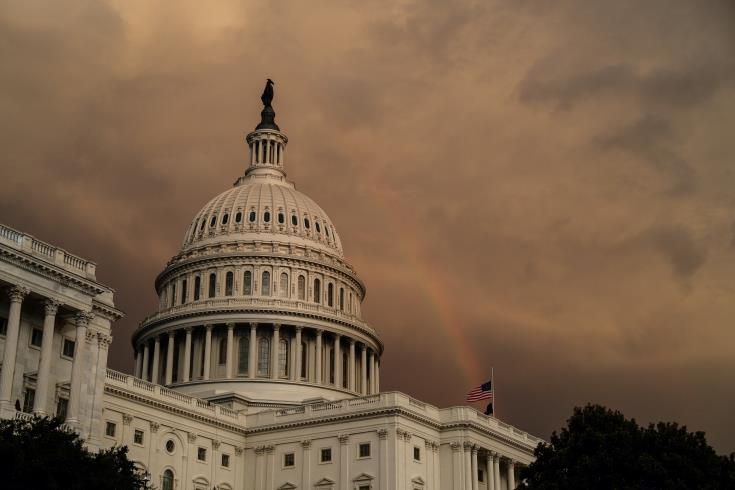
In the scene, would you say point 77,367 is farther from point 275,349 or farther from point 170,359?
point 170,359

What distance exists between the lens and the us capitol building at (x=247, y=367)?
74.3 metres

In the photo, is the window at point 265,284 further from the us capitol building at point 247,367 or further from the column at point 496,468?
the column at point 496,468

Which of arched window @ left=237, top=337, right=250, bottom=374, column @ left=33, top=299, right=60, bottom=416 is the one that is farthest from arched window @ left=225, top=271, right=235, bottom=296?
column @ left=33, top=299, right=60, bottom=416

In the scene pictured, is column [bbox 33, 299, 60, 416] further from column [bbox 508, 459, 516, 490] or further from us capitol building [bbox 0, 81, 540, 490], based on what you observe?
column [bbox 508, 459, 516, 490]

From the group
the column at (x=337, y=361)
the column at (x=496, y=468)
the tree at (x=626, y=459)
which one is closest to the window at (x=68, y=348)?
the tree at (x=626, y=459)

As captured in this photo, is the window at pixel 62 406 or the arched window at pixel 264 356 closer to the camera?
the window at pixel 62 406

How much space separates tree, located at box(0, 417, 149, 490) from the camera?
5672 centimetres

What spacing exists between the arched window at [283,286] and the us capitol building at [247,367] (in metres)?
0.17

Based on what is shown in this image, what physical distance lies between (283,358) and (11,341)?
6316 cm

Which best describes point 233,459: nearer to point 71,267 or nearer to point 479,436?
point 479,436

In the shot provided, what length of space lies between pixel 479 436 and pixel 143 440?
3116cm

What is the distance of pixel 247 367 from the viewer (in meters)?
130

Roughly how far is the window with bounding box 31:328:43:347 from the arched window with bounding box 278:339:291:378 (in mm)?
57195

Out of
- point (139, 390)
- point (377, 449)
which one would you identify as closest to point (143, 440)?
point (139, 390)
